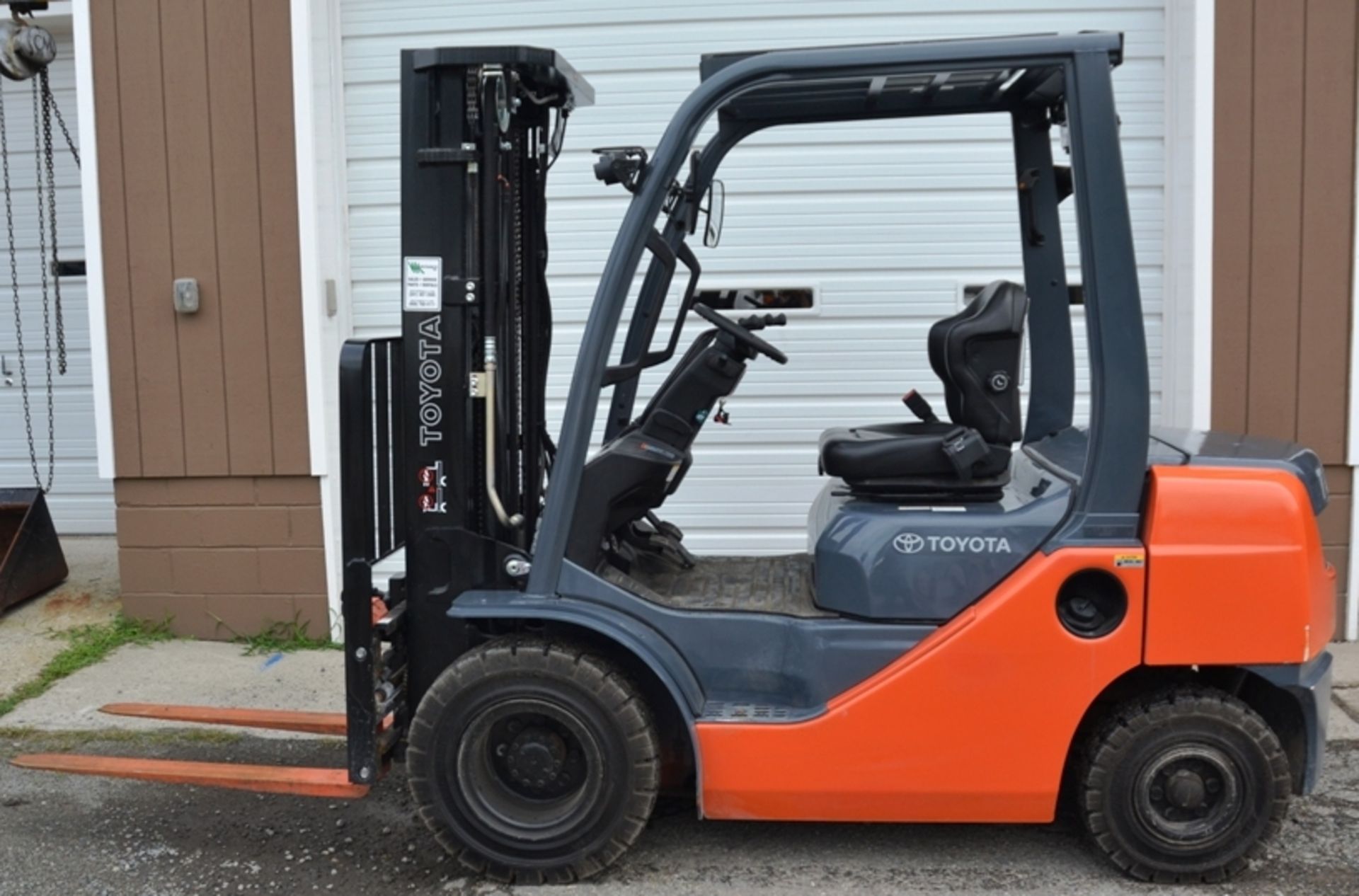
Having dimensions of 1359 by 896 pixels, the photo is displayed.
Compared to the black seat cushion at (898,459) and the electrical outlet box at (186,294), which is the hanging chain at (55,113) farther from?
the black seat cushion at (898,459)

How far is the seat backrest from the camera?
12.5 feet

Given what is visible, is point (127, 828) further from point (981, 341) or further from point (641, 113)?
point (641, 113)

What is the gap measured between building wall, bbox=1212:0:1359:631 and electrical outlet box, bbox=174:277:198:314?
15.9ft

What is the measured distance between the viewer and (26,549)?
669 centimetres

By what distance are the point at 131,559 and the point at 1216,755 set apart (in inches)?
203

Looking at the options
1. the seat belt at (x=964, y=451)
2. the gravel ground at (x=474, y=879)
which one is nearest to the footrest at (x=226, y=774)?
the gravel ground at (x=474, y=879)

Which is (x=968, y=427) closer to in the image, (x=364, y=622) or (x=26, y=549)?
(x=364, y=622)

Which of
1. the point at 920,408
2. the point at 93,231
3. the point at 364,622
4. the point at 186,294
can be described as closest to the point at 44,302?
the point at 93,231

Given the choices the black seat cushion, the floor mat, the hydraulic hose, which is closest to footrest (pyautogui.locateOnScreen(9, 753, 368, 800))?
the hydraulic hose

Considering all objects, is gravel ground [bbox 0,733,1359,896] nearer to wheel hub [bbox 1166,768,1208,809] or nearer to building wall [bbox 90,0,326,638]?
wheel hub [bbox 1166,768,1208,809]

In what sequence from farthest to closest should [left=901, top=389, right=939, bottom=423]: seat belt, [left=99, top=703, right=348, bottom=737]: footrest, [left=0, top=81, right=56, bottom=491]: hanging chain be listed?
[left=0, top=81, right=56, bottom=491]: hanging chain
[left=99, top=703, right=348, bottom=737]: footrest
[left=901, top=389, right=939, bottom=423]: seat belt

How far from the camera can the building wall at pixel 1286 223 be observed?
581cm

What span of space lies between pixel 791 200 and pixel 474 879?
3.71m

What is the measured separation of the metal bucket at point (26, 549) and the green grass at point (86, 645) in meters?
0.41
